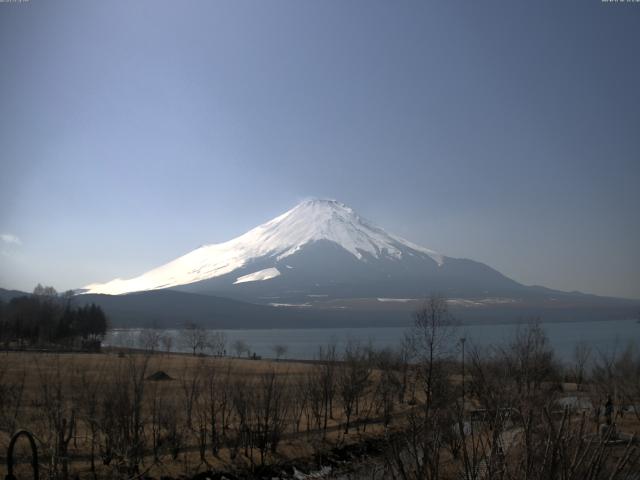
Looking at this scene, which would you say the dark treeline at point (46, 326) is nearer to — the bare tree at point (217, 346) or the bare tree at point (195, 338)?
the bare tree at point (195, 338)

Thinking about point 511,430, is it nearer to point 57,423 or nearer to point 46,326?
point 57,423

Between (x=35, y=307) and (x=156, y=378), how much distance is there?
51035 mm

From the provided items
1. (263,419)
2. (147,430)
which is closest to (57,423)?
(147,430)

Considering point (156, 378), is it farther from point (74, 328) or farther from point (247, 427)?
point (74, 328)

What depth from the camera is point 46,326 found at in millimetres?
76188

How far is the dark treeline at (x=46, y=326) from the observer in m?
69.4

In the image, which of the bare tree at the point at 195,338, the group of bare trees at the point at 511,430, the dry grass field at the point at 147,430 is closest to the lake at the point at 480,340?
the bare tree at the point at 195,338

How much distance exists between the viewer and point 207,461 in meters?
19.9

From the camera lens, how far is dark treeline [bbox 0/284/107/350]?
6938cm

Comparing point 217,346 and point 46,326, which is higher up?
point 46,326

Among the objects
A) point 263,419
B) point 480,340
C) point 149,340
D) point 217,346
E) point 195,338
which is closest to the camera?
point 263,419

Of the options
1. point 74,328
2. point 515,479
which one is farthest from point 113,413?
point 74,328

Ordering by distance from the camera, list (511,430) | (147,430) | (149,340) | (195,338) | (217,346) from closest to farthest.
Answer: (511,430) < (147,430) < (149,340) < (195,338) < (217,346)

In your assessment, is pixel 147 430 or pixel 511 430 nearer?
pixel 511 430
